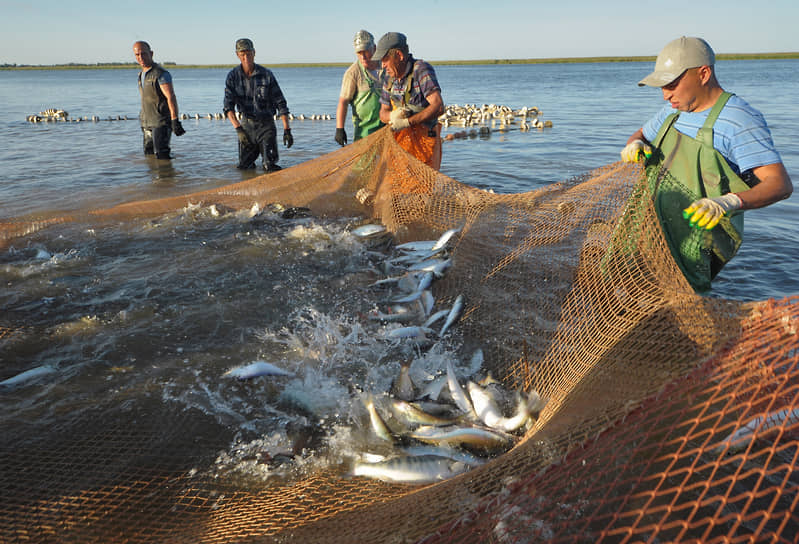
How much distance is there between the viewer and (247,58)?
30.8 ft

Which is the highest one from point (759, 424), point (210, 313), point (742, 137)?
point (742, 137)

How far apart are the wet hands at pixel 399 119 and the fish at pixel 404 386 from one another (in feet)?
12.4

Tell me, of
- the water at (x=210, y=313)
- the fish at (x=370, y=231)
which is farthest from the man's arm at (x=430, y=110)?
the water at (x=210, y=313)

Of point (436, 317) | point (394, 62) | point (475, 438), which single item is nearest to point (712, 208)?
point (475, 438)

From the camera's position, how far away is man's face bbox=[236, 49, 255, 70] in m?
9.26

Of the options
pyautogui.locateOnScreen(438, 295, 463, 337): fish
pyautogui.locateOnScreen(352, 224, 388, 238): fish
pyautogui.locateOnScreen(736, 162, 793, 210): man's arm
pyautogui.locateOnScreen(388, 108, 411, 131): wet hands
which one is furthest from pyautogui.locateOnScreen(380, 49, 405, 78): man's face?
pyautogui.locateOnScreen(736, 162, 793, 210): man's arm

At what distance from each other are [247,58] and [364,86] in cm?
295

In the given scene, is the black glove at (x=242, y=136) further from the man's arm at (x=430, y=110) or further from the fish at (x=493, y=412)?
the fish at (x=493, y=412)

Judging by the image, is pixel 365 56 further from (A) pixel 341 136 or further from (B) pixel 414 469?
(B) pixel 414 469

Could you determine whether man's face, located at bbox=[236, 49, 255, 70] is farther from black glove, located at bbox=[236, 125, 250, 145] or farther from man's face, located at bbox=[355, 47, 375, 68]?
man's face, located at bbox=[355, 47, 375, 68]

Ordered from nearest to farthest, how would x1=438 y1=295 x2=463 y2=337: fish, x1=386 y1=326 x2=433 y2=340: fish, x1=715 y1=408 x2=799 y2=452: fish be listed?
x1=715 y1=408 x2=799 y2=452: fish, x1=386 y1=326 x2=433 y2=340: fish, x1=438 y1=295 x2=463 y2=337: fish

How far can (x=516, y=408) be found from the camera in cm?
360

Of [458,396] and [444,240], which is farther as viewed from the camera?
[444,240]

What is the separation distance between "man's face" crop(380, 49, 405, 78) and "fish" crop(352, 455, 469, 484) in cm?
513
